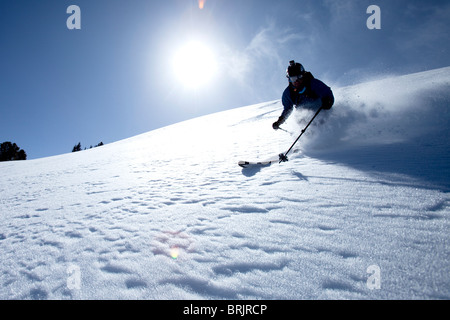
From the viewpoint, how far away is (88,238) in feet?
9.64

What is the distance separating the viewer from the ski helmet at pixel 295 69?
5844mm

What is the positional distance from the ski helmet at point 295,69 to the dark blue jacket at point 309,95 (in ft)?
0.79

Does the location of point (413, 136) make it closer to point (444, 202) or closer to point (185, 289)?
point (444, 202)

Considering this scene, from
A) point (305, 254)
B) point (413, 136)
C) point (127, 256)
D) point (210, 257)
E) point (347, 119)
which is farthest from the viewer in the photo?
point (347, 119)

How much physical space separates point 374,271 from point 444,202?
151 cm

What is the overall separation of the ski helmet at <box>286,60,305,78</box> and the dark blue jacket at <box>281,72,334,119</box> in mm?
241

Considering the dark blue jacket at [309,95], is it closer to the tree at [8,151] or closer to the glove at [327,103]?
the glove at [327,103]

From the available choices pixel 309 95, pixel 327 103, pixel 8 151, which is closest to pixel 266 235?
pixel 327 103

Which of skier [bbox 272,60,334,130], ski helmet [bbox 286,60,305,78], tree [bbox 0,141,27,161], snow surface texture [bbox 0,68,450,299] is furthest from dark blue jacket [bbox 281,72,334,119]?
tree [bbox 0,141,27,161]

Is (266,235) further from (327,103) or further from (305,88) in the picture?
(305,88)

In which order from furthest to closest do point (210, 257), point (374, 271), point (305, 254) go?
1. point (210, 257)
2. point (305, 254)
3. point (374, 271)

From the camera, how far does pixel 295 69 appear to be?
5.86 metres
